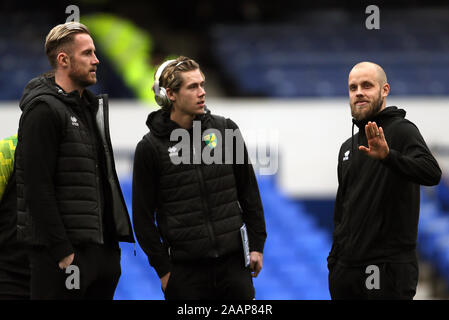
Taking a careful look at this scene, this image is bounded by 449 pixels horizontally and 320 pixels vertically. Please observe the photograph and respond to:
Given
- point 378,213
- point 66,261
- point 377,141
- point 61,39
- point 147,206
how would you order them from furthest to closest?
point 147,206 < point 378,213 < point 61,39 < point 377,141 < point 66,261

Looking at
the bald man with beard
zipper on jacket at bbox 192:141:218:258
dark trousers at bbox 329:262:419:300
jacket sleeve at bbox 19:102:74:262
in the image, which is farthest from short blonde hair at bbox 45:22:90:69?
dark trousers at bbox 329:262:419:300

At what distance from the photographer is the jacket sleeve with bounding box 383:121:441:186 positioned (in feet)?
12.3

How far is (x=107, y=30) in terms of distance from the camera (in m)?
12.9

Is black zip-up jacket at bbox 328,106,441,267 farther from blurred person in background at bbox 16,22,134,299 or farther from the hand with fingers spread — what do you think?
blurred person in background at bbox 16,22,134,299

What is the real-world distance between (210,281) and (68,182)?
0.83 meters

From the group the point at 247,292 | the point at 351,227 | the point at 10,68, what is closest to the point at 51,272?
the point at 247,292

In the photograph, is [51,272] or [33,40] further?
[33,40]

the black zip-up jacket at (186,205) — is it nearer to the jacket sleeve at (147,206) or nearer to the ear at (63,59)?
the jacket sleeve at (147,206)

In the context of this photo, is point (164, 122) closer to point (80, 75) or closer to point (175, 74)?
point (175, 74)

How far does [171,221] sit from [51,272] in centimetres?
66

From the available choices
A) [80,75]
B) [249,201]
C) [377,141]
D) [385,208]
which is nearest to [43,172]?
[80,75]

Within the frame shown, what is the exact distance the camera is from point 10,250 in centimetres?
390

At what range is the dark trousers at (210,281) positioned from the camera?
4.03m
